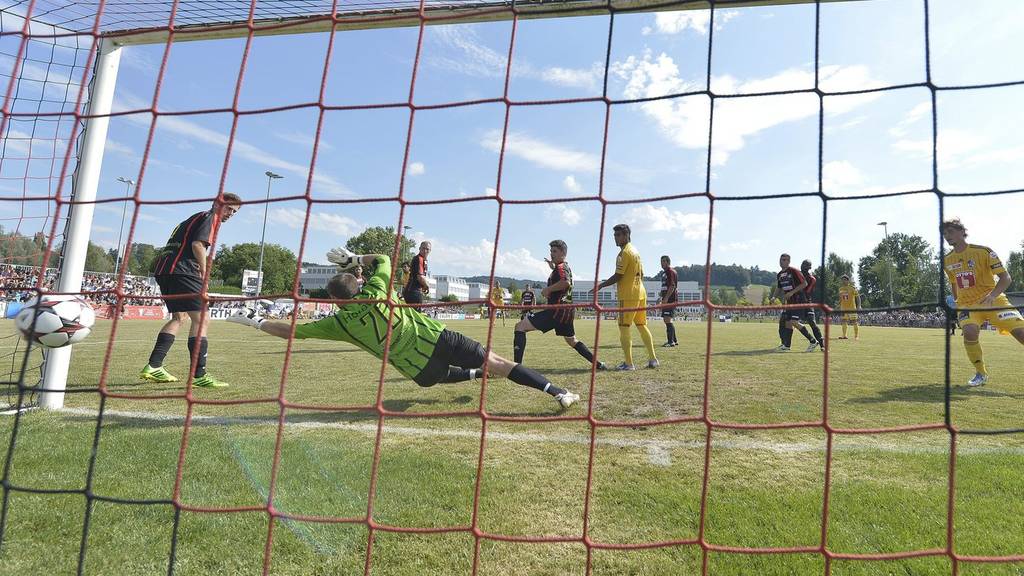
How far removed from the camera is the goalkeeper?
3.44 meters

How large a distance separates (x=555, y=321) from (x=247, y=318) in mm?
3580

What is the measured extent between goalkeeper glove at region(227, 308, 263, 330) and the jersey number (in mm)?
7165

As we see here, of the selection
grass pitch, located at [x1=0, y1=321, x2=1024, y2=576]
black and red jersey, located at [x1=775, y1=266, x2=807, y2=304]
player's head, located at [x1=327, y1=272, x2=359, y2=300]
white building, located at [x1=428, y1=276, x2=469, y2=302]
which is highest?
white building, located at [x1=428, y1=276, x2=469, y2=302]

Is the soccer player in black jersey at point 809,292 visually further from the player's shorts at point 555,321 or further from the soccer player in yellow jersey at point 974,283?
the player's shorts at point 555,321

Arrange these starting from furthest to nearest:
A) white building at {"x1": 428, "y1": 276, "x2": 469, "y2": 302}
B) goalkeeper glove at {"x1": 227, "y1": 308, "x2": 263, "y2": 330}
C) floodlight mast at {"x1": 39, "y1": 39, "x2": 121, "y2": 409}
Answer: white building at {"x1": 428, "y1": 276, "x2": 469, "y2": 302}
goalkeeper glove at {"x1": 227, "y1": 308, "x2": 263, "y2": 330}
floodlight mast at {"x1": 39, "y1": 39, "x2": 121, "y2": 409}

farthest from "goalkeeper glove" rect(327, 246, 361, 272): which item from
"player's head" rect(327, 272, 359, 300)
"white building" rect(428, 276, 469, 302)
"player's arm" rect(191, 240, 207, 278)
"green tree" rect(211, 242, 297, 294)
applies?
"green tree" rect(211, 242, 297, 294)

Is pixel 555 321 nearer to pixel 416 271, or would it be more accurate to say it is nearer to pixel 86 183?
pixel 416 271

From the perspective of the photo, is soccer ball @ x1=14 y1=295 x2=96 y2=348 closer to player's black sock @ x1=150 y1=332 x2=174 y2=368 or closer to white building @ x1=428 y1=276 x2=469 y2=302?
player's black sock @ x1=150 y1=332 x2=174 y2=368

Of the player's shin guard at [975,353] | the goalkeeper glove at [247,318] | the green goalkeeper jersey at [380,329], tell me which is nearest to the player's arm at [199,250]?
the goalkeeper glove at [247,318]

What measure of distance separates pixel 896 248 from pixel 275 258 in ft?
202

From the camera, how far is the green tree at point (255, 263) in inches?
2280

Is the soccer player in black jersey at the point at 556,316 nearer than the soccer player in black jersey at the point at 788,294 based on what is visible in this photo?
Yes

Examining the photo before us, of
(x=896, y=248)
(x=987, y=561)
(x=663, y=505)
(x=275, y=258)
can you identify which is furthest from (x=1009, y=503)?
(x=275, y=258)

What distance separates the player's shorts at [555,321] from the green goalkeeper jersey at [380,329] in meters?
3.00
